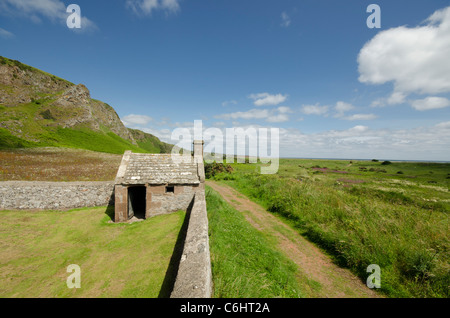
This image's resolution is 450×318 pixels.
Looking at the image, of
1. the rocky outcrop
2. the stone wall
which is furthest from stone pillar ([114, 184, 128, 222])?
the rocky outcrop

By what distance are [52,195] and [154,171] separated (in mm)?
8092

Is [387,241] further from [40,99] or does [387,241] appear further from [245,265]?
[40,99]

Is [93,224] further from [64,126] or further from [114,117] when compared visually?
[114,117]

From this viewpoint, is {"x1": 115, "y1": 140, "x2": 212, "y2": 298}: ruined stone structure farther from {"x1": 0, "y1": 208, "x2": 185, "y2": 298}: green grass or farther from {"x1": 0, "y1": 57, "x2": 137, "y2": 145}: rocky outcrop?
{"x1": 0, "y1": 57, "x2": 137, "y2": 145}: rocky outcrop

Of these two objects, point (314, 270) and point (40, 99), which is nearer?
point (314, 270)

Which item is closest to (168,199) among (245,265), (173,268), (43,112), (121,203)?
(121,203)

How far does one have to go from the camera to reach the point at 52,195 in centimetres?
1198

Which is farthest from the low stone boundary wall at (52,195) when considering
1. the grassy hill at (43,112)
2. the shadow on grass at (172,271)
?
the grassy hill at (43,112)

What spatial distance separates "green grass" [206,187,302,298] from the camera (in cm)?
407

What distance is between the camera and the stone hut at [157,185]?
10258 mm

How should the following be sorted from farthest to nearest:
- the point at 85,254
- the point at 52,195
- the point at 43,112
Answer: the point at 43,112 → the point at 52,195 → the point at 85,254

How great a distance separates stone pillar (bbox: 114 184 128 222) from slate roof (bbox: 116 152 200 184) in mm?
448

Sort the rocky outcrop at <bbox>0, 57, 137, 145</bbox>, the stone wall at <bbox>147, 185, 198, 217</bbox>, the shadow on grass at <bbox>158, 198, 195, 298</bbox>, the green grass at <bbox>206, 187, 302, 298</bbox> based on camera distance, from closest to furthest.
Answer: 1. the green grass at <bbox>206, 187, 302, 298</bbox>
2. the shadow on grass at <bbox>158, 198, 195, 298</bbox>
3. the stone wall at <bbox>147, 185, 198, 217</bbox>
4. the rocky outcrop at <bbox>0, 57, 137, 145</bbox>
